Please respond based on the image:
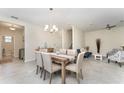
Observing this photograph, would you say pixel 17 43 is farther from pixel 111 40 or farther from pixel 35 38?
pixel 111 40

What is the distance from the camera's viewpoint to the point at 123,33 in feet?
19.5

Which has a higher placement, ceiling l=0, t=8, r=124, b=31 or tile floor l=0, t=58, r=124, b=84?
ceiling l=0, t=8, r=124, b=31

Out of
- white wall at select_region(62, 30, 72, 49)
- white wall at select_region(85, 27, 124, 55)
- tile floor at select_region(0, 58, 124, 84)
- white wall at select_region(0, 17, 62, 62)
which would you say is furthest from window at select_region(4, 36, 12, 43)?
white wall at select_region(85, 27, 124, 55)

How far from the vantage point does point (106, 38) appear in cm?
702

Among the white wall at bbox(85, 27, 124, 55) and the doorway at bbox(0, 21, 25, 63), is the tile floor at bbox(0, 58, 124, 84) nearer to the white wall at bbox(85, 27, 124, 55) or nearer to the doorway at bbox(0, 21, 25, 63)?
the white wall at bbox(85, 27, 124, 55)

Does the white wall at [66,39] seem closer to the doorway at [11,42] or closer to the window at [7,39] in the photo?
the doorway at [11,42]

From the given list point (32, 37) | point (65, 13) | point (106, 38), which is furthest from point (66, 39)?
point (65, 13)

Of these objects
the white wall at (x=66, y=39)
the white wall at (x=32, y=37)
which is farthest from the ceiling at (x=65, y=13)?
the white wall at (x=66, y=39)

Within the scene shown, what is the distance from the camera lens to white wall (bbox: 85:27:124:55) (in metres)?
6.18

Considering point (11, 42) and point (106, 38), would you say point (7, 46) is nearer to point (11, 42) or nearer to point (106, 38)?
point (11, 42)

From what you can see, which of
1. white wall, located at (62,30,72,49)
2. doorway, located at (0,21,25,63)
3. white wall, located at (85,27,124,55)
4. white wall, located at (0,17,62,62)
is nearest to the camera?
white wall, located at (0,17,62,62)
